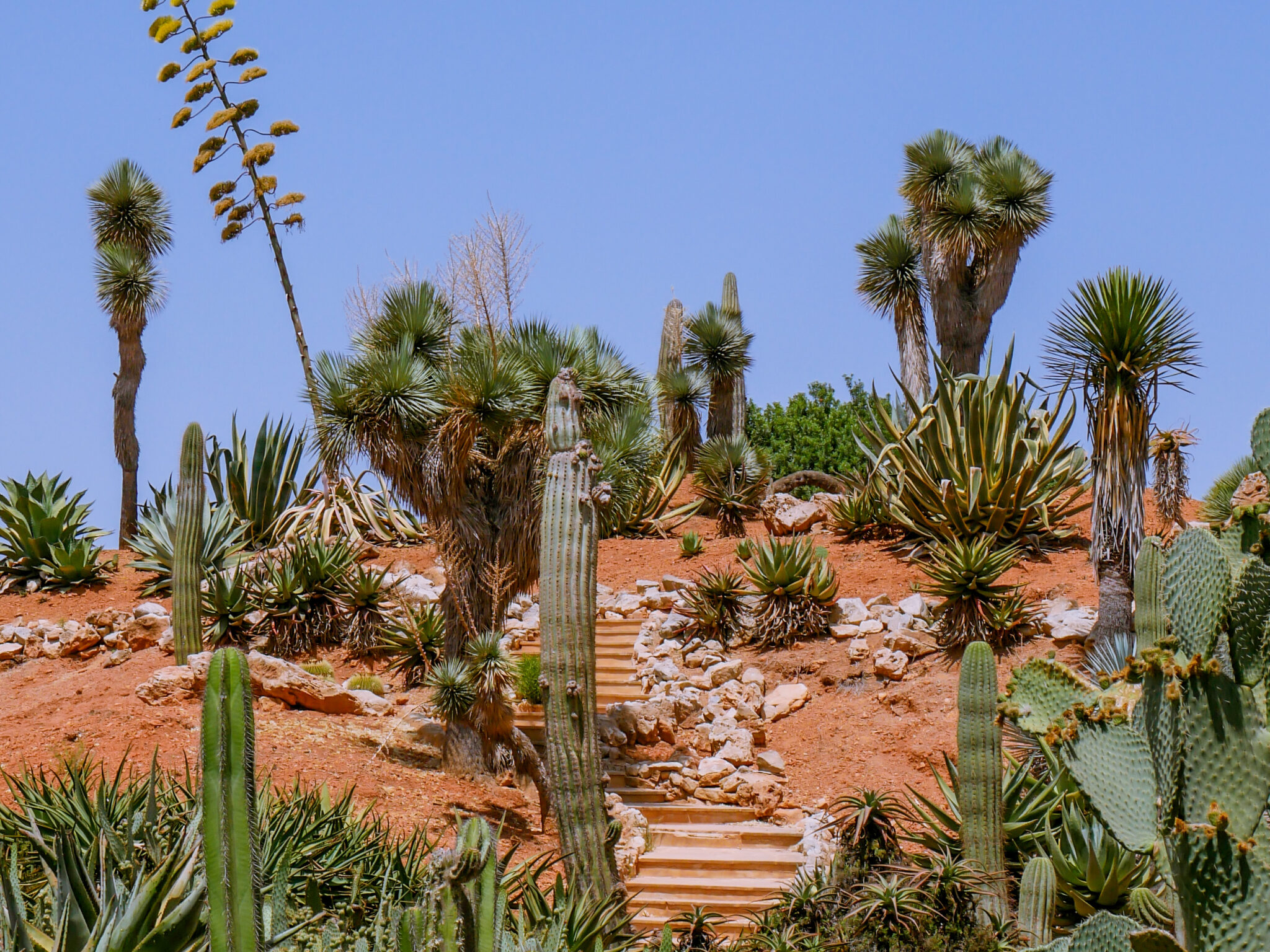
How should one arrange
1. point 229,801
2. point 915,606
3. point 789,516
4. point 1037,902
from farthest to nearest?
point 789,516 → point 915,606 → point 1037,902 → point 229,801

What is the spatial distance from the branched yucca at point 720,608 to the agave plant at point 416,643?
10.2 feet

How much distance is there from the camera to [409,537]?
17.6m

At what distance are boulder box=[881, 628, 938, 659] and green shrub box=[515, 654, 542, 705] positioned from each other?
390cm

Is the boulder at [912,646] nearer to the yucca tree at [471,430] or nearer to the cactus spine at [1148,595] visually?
the yucca tree at [471,430]

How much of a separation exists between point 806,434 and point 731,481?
10.6 meters

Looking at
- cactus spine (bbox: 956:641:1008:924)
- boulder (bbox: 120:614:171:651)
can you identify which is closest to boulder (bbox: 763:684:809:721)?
cactus spine (bbox: 956:641:1008:924)

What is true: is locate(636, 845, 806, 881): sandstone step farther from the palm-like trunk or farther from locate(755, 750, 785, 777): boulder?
the palm-like trunk

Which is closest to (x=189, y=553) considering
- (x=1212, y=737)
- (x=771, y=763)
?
(x=771, y=763)

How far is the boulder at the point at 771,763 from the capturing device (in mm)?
11688

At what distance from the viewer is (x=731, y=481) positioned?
18828 millimetres

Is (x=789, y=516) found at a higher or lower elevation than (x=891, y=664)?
higher

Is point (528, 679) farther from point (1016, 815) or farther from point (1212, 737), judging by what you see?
point (1212, 737)

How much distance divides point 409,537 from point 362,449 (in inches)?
250

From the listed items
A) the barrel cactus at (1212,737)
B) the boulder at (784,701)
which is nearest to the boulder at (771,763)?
the boulder at (784,701)
